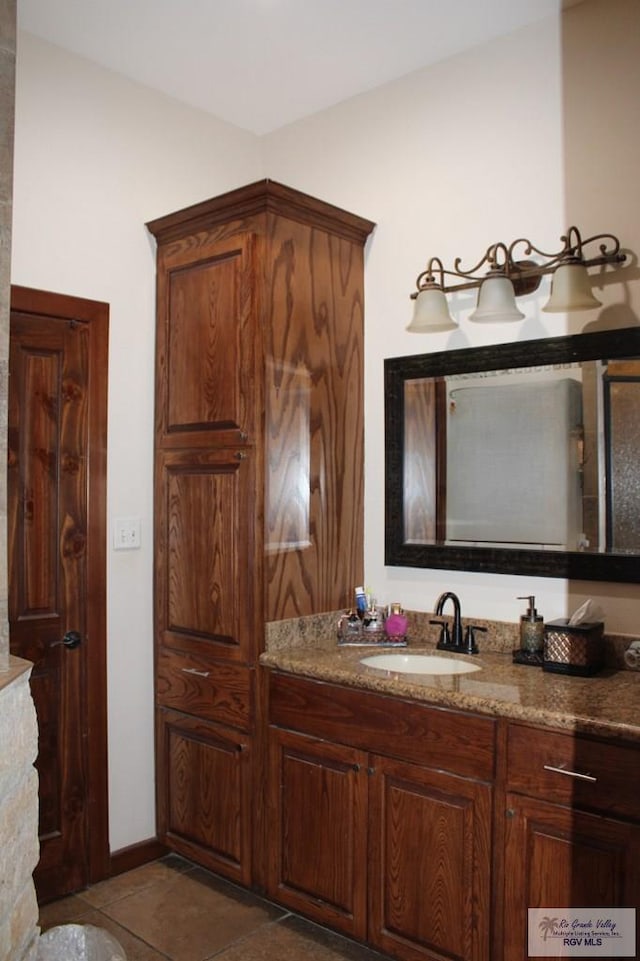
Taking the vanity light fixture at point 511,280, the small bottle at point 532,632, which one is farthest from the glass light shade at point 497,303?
the small bottle at point 532,632

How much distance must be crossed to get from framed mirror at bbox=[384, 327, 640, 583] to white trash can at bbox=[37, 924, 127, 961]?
160 cm

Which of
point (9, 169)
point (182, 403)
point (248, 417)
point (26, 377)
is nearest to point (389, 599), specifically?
point (248, 417)

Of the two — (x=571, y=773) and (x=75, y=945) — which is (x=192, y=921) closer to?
(x=75, y=945)

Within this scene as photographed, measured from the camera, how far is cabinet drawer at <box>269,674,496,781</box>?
6.89ft

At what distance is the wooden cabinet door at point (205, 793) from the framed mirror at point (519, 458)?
92 cm

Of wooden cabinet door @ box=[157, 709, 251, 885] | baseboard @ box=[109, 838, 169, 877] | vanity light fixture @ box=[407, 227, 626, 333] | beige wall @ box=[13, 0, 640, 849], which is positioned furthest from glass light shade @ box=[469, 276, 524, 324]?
baseboard @ box=[109, 838, 169, 877]

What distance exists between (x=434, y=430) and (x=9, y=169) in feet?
5.34

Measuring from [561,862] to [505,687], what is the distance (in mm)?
452

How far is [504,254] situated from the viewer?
263 centimetres

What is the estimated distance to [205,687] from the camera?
285 cm

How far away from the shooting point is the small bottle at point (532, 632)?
2451mm

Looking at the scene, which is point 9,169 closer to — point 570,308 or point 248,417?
point 248,417

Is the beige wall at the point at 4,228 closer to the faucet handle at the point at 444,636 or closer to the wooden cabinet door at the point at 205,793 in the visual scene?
the wooden cabinet door at the point at 205,793

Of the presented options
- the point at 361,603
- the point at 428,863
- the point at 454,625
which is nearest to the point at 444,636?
the point at 454,625
